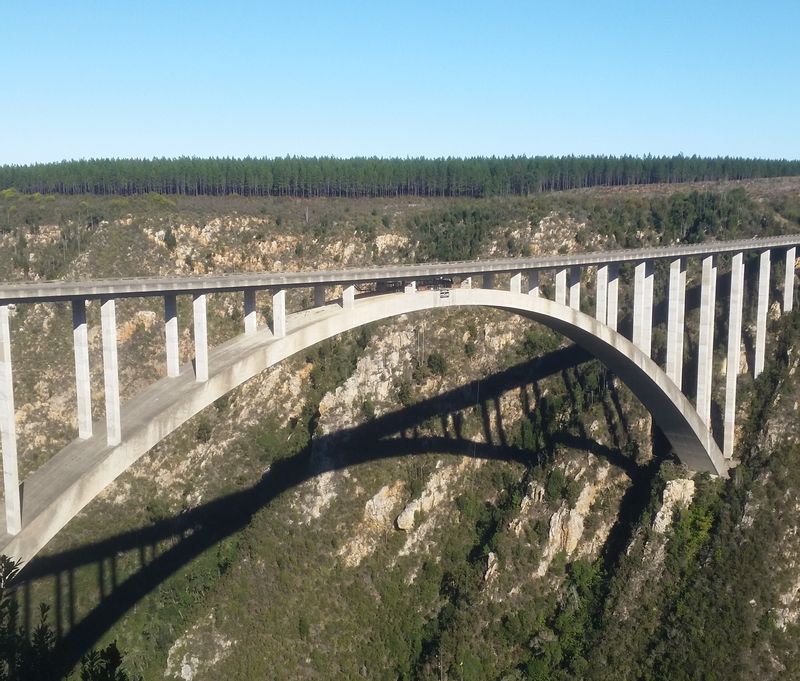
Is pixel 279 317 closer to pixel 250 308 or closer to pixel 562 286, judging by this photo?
pixel 250 308

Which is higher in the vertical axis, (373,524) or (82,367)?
(82,367)

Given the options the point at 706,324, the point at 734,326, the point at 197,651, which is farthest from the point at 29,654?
the point at 734,326

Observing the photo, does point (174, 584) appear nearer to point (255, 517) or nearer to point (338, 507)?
point (255, 517)

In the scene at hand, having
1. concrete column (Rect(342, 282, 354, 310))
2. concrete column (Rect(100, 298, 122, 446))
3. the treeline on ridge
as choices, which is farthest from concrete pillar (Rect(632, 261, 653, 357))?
the treeline on ridge

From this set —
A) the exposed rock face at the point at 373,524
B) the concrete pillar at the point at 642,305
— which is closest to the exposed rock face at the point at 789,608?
the concrete pillar at the point at 642,305

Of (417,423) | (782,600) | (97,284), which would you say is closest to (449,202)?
(417,423)

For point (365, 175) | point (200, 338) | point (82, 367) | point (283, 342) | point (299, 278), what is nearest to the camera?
point (82, 367)
